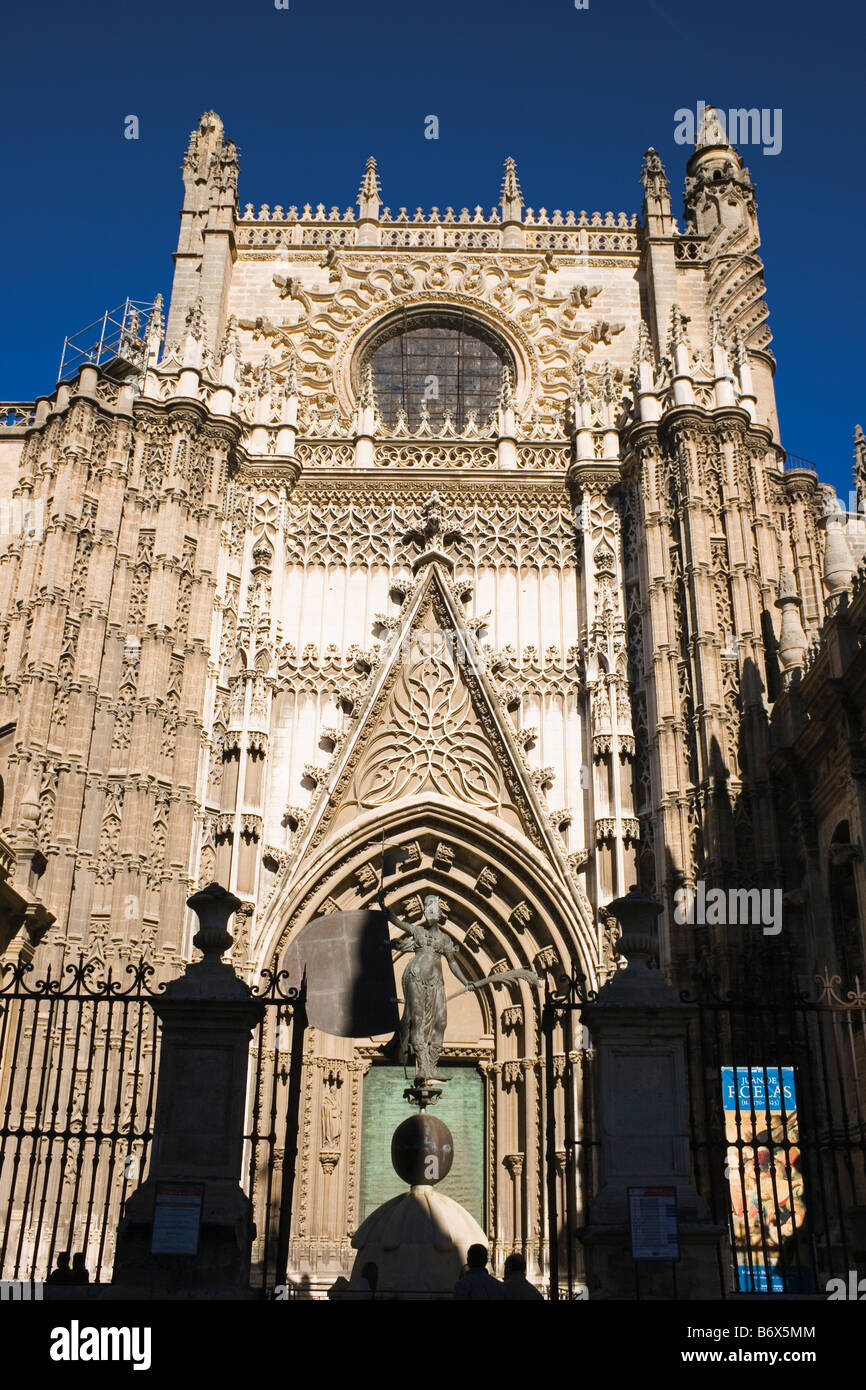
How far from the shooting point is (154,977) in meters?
18.0

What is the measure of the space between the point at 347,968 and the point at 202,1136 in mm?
2835

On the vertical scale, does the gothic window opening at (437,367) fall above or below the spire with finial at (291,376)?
above

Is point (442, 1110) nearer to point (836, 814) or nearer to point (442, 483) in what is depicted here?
point (836, 814)

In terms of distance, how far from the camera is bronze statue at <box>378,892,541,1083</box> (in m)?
18.3

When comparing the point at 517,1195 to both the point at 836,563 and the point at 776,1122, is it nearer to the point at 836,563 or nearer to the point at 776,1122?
the point at 776,1122

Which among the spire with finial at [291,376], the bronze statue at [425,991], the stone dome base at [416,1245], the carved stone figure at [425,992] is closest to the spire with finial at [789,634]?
the bronze statue at [425,991]

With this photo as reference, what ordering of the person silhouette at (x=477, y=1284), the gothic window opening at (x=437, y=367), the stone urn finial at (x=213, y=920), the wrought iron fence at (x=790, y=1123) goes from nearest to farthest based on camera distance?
the person silhouette at (x=477, y=1284) → the stone urn finial at (x=213, y=920) → the wrought iron fence at (x=790, y=1123) → the gothic window opening at (x=437, y=367)

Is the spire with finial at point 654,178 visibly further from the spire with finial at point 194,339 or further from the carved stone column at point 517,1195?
the carved stone column at point 517,1195

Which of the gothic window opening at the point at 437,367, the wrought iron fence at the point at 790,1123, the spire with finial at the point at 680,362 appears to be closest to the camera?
the wrought iron fence at the point at 790,1123

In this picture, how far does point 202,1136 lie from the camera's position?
9.52m

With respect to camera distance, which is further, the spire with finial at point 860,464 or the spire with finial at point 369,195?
the spire with finial at point 369,195

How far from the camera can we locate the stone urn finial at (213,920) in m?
10.3

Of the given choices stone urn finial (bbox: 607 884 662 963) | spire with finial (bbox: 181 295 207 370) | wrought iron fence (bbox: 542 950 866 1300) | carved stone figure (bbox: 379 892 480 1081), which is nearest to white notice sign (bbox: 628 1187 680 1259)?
stone urn finial (bbox: 607 884 662 963)

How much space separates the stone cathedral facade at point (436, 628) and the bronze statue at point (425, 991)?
187cm
